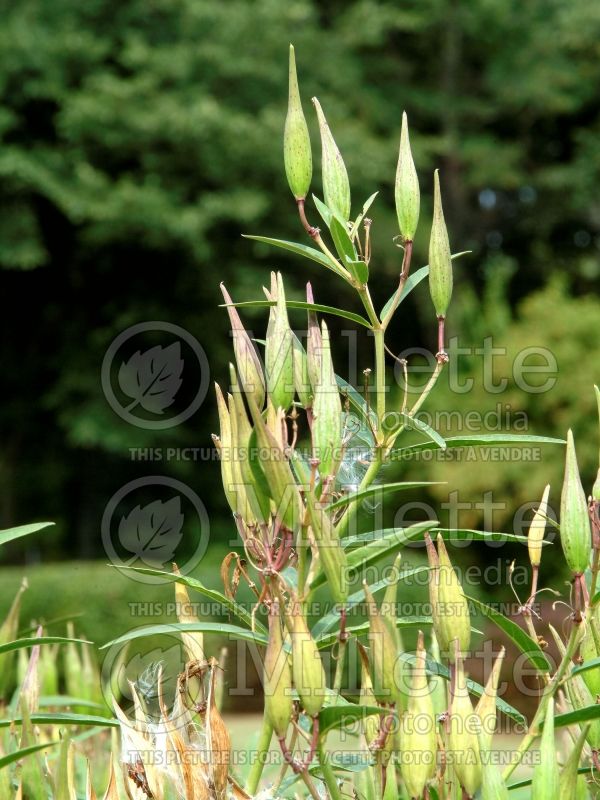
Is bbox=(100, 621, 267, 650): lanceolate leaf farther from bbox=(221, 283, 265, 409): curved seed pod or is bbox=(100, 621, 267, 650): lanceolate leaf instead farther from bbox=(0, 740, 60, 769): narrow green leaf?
bbox=(221, 283, 265, 409): curved seed pod

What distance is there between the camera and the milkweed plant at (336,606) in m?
0.84

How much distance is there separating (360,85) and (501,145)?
283 centimetres

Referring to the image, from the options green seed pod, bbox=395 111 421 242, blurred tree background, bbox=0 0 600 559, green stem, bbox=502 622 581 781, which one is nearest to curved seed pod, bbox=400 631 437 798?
green stem, bbox=502 622 581 781

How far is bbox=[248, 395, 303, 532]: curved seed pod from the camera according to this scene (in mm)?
824

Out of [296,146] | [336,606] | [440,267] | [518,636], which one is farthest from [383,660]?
[296,146]

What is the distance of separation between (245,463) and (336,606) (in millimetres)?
150

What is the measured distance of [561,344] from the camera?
13.3 m

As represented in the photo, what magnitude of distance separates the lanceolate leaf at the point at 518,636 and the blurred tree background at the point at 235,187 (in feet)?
38.5

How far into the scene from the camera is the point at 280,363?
3.01 feet

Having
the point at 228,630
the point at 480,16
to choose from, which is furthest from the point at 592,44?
the point at 228,630

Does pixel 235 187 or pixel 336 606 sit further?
pixel 235 187

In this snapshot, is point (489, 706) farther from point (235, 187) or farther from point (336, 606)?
point (235, 187)

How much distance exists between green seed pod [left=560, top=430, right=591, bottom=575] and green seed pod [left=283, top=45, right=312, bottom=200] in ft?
1.25

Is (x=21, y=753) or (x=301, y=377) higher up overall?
(x=301, y=377)
